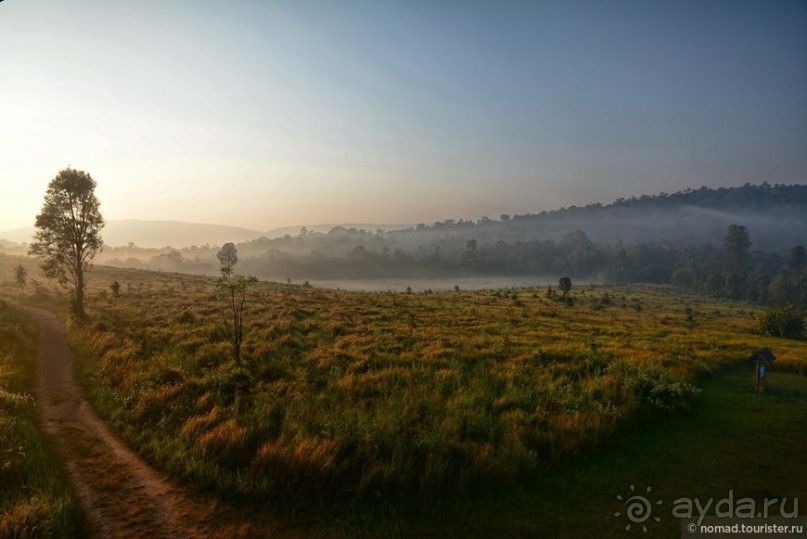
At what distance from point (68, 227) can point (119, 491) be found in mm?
29005

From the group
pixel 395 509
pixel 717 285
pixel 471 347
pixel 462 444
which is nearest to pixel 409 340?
pixel 471 347

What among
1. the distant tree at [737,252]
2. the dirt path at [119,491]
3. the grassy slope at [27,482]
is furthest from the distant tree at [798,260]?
the grassy slope at [27,482]

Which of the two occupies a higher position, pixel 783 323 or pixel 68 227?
pixel 68 227

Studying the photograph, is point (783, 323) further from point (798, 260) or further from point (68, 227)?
point (798, 260)

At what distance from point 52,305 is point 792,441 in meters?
50.4

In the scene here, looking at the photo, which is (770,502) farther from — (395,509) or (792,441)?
(395,509)

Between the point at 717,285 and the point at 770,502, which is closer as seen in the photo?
the point at 770,502

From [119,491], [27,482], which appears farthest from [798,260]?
[27,482]

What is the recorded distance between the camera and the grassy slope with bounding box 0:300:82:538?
20.1 feet

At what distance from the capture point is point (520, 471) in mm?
8367

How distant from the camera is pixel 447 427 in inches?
381

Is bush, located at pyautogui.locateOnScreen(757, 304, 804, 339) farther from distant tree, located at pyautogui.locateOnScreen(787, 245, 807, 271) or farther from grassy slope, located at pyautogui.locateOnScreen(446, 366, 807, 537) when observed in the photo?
distant tree, located at pyautogui.locateOnScreen(787, 245, 807, 271)

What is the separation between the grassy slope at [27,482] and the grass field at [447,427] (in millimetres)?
1657

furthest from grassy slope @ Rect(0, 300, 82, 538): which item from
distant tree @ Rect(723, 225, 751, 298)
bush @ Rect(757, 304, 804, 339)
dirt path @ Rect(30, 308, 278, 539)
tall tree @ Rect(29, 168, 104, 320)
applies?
distant tree @ Rect(723, 225, 751, 298)
